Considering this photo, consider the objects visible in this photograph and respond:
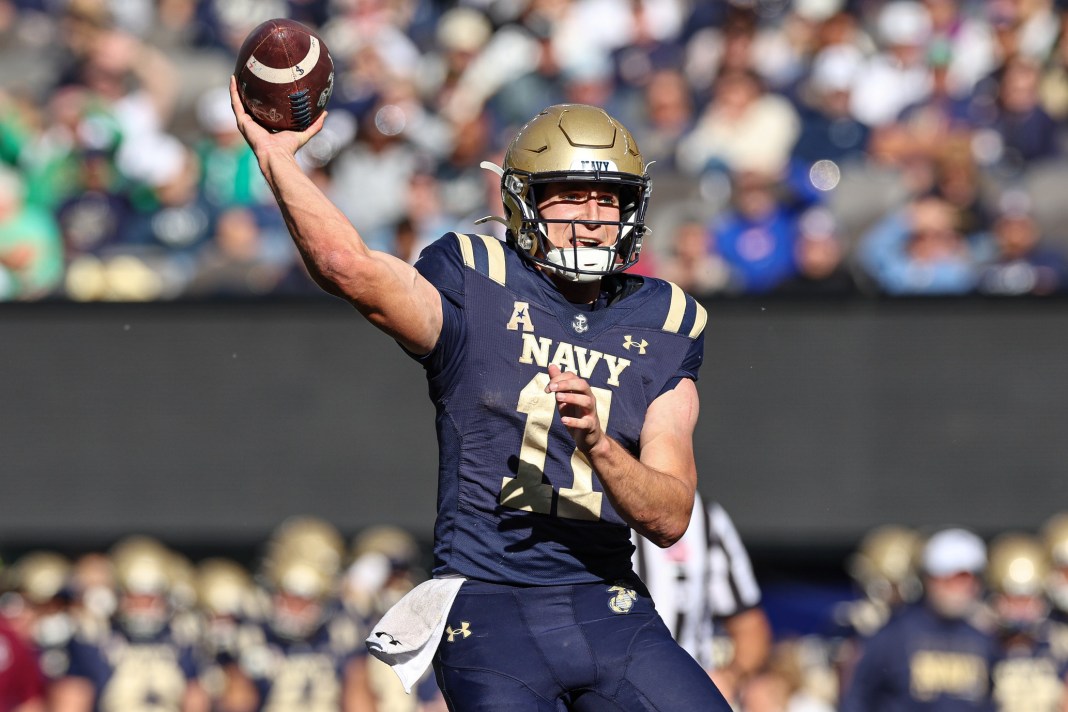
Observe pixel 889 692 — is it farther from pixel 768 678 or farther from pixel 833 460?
pixel 833 460

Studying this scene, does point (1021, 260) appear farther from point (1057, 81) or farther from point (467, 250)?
point (467, 250)

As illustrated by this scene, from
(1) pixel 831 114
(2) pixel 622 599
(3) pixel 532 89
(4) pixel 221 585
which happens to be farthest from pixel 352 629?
(2) pixel 622 599

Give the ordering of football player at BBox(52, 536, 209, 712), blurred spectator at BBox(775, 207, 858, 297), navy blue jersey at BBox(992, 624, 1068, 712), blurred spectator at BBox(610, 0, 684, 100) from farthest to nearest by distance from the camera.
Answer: blurred spectator at BBox(610, 0, 684, 100)
football player at BBox(52, 536, 209, 712)
blurred spectator at BBox(775, 207, 858, 297)
navy blue jersey at BBox(992, 624, 1068, 712)

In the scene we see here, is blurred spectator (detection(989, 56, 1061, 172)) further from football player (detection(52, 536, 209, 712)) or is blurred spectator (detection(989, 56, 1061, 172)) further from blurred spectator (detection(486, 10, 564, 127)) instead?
football player (detection(52, 536, 209, 712))

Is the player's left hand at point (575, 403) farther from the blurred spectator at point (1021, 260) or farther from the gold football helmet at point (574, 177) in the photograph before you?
the blurred spectator at point (1021, 260)

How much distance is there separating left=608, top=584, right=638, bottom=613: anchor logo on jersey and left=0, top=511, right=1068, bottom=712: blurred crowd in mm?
3968

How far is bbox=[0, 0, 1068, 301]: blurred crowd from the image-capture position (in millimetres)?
8562

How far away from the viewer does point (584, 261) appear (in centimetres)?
388

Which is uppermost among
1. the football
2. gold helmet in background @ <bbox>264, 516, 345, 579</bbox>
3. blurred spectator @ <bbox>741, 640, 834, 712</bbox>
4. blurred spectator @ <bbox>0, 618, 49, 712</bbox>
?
the football

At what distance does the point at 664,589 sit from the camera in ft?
20.4

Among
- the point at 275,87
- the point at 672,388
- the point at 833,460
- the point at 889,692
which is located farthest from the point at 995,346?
the point at 275,87

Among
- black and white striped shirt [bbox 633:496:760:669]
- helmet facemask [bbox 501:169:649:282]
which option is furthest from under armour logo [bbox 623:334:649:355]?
black and white striped shirt [bbox 633:496:760:669]

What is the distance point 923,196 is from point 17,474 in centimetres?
492

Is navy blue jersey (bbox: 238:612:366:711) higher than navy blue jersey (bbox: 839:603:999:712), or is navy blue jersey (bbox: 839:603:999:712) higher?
navy blue jersey (bbox: 839:603:999:712)
